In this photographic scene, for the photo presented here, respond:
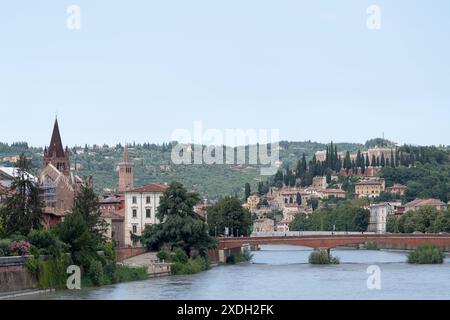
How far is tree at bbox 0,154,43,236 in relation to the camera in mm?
64625

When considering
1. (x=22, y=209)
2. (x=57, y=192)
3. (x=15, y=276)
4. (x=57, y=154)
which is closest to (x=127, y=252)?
(x=22, y=209)

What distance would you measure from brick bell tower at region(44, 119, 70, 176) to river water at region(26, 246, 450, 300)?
33957 mm

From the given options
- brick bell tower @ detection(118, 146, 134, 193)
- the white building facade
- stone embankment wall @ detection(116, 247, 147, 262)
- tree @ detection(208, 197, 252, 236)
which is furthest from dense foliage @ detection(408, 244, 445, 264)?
brick bell tower @ detection(118, 146, 134, 193)

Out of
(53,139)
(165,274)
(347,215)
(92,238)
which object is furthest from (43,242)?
(347,215)

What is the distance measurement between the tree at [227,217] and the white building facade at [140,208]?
12291 mm

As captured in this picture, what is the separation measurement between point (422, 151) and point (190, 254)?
12163 cm

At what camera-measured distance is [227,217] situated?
104 meters

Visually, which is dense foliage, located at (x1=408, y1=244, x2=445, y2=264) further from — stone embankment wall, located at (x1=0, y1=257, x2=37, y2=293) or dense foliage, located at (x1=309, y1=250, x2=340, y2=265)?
stone embankment wall, located at (x1=0, y1=257, x2=37, y2=293)

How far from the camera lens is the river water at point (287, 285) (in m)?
57.2

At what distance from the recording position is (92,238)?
65625 mm

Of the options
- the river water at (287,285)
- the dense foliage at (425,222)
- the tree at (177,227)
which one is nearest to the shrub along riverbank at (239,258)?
the river water at (287,285)

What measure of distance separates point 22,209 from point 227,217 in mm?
40612
